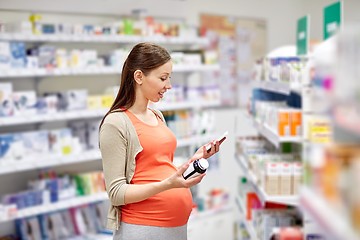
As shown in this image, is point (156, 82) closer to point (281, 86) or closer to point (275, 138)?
point (275, 138)

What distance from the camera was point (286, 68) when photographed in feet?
11.5

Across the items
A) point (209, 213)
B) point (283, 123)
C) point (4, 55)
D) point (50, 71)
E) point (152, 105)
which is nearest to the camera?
point (283, 123)

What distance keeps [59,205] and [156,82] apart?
262 cm

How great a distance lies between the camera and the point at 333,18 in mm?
3439

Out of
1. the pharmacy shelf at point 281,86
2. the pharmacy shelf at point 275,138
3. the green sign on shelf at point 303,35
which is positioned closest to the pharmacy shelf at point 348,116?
the pharmacy shelf at point 281,86

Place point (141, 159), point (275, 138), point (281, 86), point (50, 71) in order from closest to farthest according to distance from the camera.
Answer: point (141, 159)
point (275, 138)
point (281, 86)
point (50, 71)

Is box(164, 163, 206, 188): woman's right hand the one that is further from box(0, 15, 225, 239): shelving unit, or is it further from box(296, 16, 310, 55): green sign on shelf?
box(0, 15, 225, 239): shelving unit

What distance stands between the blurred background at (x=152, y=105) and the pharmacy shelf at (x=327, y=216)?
0.98 m

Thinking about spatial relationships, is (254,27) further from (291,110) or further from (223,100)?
(291,110)

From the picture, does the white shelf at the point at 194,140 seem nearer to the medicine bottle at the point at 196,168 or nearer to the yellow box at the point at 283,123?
the yellow box at the point at 283,123

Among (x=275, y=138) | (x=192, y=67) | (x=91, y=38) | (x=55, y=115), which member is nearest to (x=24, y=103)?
(x=55, y=115)

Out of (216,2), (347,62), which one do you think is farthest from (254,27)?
(347,62)

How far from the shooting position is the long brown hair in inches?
91.2

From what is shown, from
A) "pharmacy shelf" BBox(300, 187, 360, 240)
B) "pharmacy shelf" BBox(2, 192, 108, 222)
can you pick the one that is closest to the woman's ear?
"pharmacy shelf" BBox(300, 187, 360, 240)
